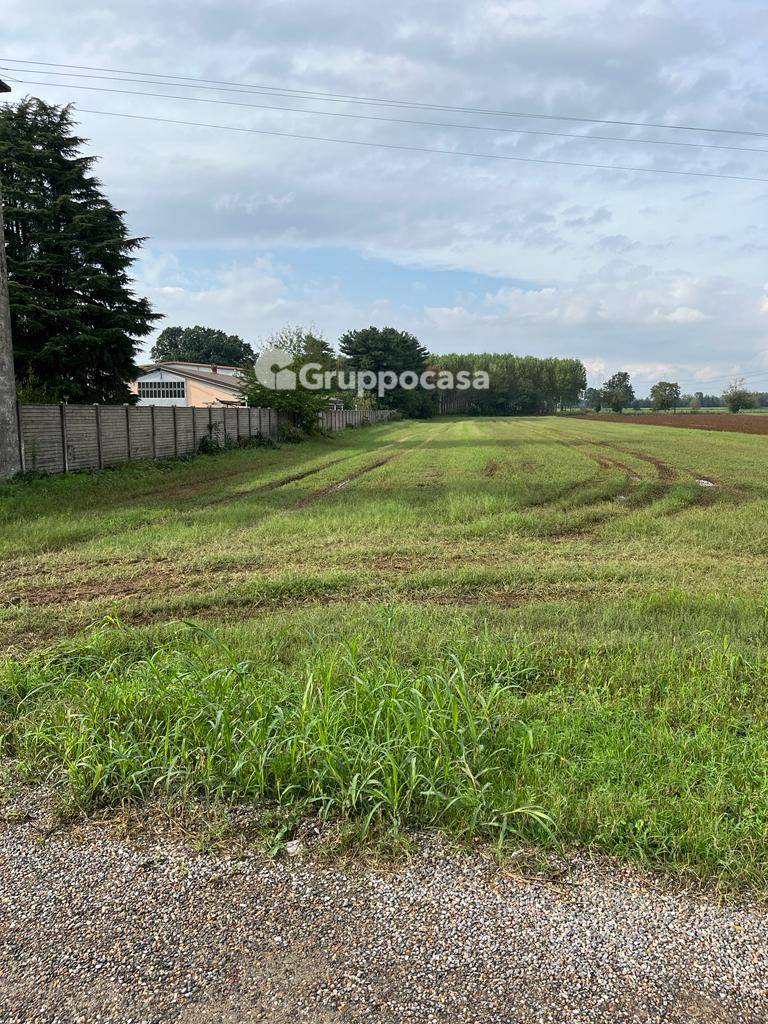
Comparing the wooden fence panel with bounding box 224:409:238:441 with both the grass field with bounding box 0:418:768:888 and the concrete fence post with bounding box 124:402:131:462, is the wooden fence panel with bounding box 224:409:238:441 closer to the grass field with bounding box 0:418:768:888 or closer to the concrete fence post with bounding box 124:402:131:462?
the concrete fence post with bounding box 124:402:131:462

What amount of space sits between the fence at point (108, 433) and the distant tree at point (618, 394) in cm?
10332

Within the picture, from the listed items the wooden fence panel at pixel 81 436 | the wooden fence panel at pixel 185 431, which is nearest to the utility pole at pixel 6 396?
the wooden fence panel at pixel 81 436

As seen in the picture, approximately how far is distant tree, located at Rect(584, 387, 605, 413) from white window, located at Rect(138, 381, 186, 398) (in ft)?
303

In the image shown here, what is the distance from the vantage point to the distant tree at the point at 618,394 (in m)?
115

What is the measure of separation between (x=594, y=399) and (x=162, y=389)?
101173 millimetres

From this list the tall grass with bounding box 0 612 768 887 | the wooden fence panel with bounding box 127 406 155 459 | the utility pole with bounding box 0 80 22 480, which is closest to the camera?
the tall grass with bounding box 0 612 768 887

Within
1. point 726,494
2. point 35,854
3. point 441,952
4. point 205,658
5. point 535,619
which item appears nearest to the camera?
point 441,952

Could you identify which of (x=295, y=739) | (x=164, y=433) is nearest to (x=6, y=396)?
(x=164, y=433)

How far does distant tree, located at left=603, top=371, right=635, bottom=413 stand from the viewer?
115 metres

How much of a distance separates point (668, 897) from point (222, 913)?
157 centimetres

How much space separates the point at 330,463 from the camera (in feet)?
67.9

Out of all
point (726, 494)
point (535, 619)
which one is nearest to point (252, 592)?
point (535, 619)

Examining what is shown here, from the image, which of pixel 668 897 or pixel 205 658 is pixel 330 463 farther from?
pixel 668 897

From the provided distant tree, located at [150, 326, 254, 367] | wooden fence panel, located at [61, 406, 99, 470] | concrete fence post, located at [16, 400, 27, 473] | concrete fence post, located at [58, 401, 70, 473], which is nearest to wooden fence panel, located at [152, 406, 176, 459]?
A: wooden fence panel, located at [61, 406, 99, 470]
